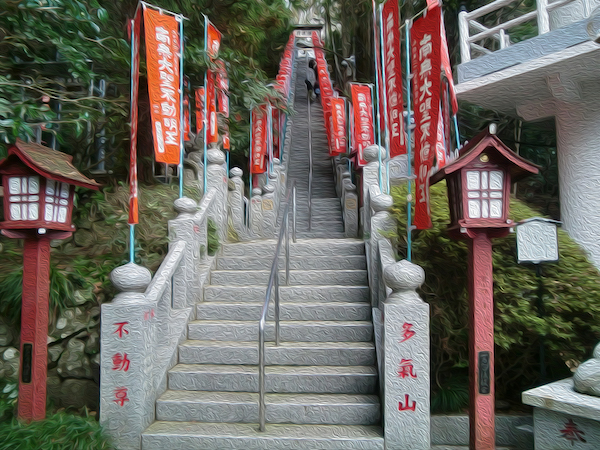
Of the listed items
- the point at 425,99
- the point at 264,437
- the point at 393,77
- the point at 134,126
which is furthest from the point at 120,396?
the point at 393,77

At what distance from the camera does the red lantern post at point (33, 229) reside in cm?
395

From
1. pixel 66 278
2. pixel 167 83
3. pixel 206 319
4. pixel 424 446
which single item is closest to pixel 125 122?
pixel 167 83

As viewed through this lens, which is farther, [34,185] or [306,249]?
[306,249]

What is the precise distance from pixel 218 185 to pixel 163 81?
1.84 meters

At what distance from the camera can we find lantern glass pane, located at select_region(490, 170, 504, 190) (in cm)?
379

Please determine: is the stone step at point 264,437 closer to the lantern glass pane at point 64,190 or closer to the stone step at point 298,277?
the stone step at point 298,277

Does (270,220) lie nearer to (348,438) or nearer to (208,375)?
(208,375)

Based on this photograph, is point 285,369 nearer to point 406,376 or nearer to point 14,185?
point 406,376

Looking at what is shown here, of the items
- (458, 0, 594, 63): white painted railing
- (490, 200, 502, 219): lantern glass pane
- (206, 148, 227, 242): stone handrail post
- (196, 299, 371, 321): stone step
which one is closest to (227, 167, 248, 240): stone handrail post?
(206, 148, 227, 242): stone handrail post

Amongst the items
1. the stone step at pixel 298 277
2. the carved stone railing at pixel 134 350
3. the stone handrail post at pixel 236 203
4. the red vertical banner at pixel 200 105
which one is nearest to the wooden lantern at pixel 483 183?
the stone step at pixel 298 277

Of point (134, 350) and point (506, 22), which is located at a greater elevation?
point (506, 22)

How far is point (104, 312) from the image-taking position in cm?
420

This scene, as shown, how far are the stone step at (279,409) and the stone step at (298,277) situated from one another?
175 centimetres

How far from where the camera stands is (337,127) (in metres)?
11.4
